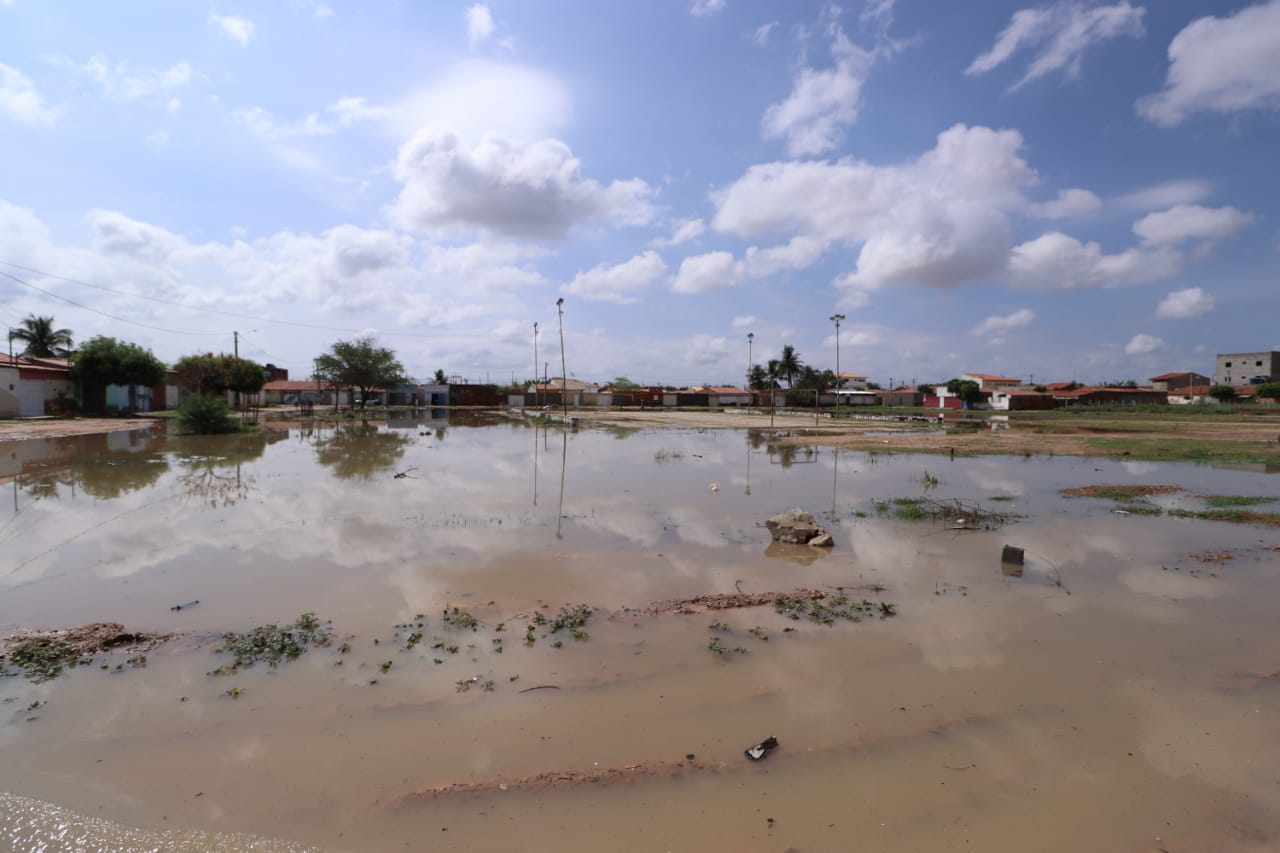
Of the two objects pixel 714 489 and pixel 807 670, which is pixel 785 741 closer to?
pixel 807 670

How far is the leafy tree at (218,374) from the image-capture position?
43.5 m

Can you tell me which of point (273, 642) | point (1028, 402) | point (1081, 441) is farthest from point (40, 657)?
point (1028, 402)

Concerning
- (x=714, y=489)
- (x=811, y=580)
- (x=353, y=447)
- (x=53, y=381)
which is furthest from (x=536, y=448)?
(x=53, y=381)

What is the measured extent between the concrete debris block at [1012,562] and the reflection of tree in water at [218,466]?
50.9 feet

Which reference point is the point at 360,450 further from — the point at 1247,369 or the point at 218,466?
the point at 1247,369

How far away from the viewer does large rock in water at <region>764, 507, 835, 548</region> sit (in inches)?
437

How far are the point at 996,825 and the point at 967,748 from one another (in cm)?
90

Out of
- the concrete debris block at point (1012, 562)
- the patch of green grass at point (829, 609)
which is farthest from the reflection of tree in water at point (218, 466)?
the concrete debris block at point (1012, 562)

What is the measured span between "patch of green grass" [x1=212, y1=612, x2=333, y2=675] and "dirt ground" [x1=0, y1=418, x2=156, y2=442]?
28940 mm

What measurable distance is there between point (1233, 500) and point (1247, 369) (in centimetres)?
11781

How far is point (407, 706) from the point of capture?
5.46 meters

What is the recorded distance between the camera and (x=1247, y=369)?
99.0 metres

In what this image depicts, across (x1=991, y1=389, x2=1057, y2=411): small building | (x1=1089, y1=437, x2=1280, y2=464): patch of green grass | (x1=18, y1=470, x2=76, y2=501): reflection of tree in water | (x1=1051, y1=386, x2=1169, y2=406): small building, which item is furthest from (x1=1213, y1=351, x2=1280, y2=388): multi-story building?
(x1=18, y1=470, x2=76, y2=501): reflection of tree in water

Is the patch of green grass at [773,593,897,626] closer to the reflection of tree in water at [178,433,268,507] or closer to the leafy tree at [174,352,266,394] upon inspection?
the reflection of tree in water at [178,433,268,507]
